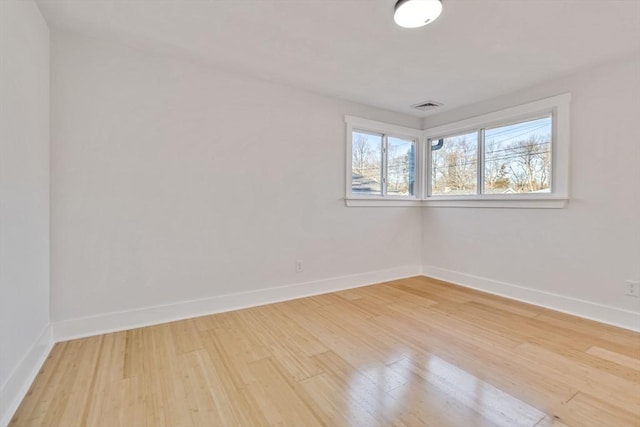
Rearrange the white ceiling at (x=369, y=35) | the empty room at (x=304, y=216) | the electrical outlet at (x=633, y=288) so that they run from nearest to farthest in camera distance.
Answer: the empty room at (x=304, y=216)
the white ceiling at (x=369, y=35)
the electrical outlet at (x=633, y=288)

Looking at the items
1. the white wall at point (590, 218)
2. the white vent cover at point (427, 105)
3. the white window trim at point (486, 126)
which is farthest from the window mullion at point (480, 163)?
the white vent cover at point (427, 105)

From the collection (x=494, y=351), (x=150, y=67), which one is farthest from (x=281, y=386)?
(x=150, y=67)

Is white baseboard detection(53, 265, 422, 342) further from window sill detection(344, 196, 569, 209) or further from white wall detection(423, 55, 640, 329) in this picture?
white wall detection(423, 55, 640, 329)

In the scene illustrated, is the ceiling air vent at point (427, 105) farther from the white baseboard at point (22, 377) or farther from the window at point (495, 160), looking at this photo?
the white baseboard at point (22, 377)

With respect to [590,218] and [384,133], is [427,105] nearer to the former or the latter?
[384,133]

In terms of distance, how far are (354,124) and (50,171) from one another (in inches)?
114

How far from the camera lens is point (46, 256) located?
205 cm

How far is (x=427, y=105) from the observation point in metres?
3.74

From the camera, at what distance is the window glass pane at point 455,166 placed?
3764 mm

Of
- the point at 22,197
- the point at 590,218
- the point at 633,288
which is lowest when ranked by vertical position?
the point at 633,288

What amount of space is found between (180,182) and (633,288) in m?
3.95

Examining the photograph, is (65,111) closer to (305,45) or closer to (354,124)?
(305,45)

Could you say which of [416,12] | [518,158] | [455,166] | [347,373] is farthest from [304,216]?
[518,158]

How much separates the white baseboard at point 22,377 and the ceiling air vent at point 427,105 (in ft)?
13.6
